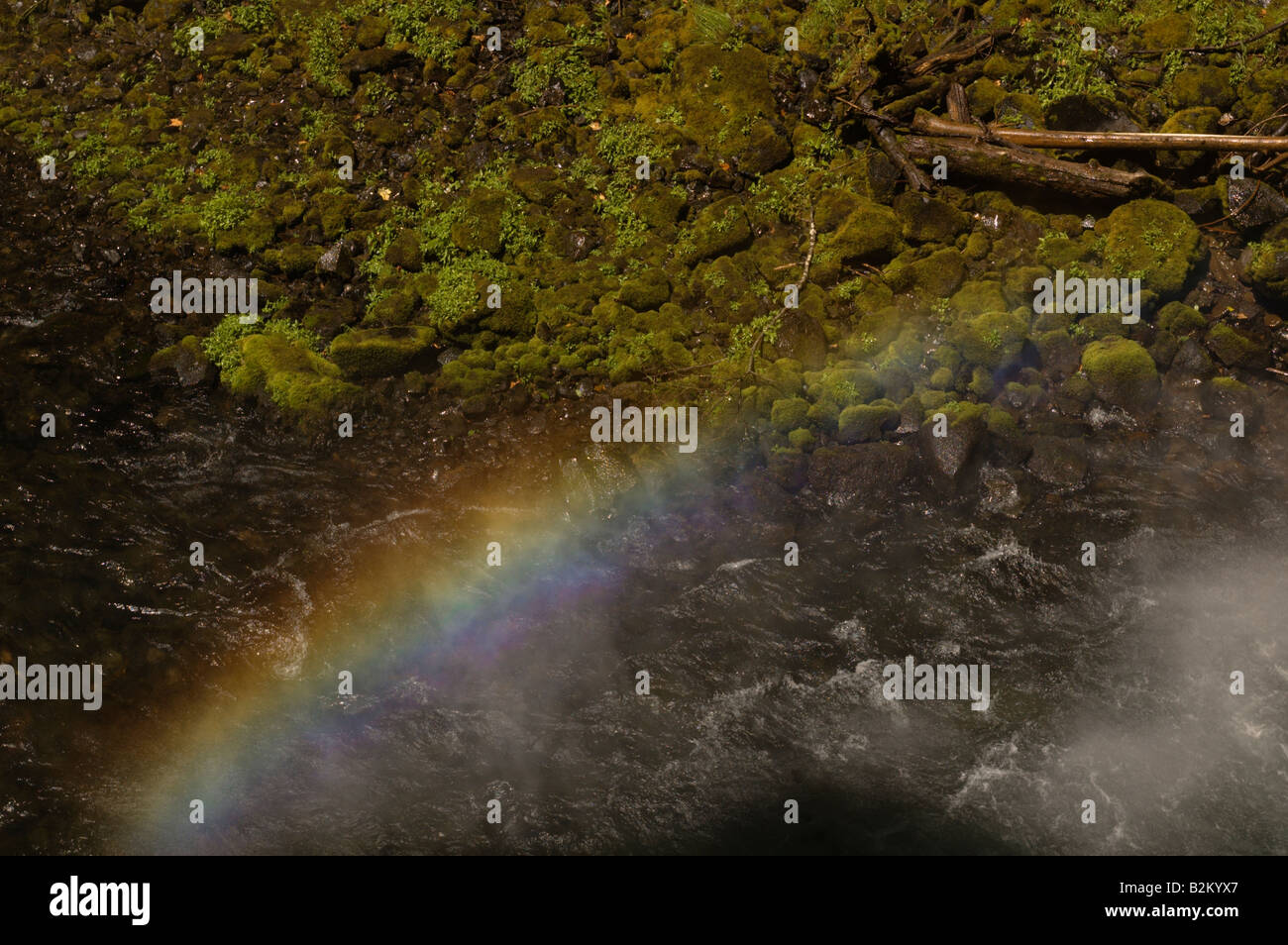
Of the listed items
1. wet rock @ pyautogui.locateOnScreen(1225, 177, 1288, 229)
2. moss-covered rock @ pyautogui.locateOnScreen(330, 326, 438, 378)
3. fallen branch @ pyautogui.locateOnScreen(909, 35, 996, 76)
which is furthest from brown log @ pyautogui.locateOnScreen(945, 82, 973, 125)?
moss-covered rock @ pyautogui.locateOnScreen(330, 326, 438, 378)

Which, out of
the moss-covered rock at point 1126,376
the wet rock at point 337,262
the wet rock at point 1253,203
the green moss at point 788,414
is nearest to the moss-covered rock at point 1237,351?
the moss-covered rock at point 1126,376

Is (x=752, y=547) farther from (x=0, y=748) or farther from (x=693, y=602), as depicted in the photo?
(x=0, y=748)

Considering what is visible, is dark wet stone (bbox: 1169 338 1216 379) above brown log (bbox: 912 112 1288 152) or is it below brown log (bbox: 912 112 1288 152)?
below

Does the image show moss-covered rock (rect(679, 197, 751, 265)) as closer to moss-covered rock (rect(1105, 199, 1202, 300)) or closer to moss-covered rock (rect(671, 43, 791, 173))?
moss-covered rock (rect(671, 43, 791, 173))

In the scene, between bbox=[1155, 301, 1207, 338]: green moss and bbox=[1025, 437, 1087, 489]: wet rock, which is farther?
bbox=[1155, 301, 1207, 338]: green moss

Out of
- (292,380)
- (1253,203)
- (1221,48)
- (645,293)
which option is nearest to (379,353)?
(292,380)

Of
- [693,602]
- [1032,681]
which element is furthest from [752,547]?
[1032,681]

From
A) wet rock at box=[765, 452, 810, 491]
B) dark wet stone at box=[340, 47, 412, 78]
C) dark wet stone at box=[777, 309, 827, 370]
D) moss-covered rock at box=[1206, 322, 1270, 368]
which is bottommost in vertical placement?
wet rock at box=[765, 452, 810, 491]
